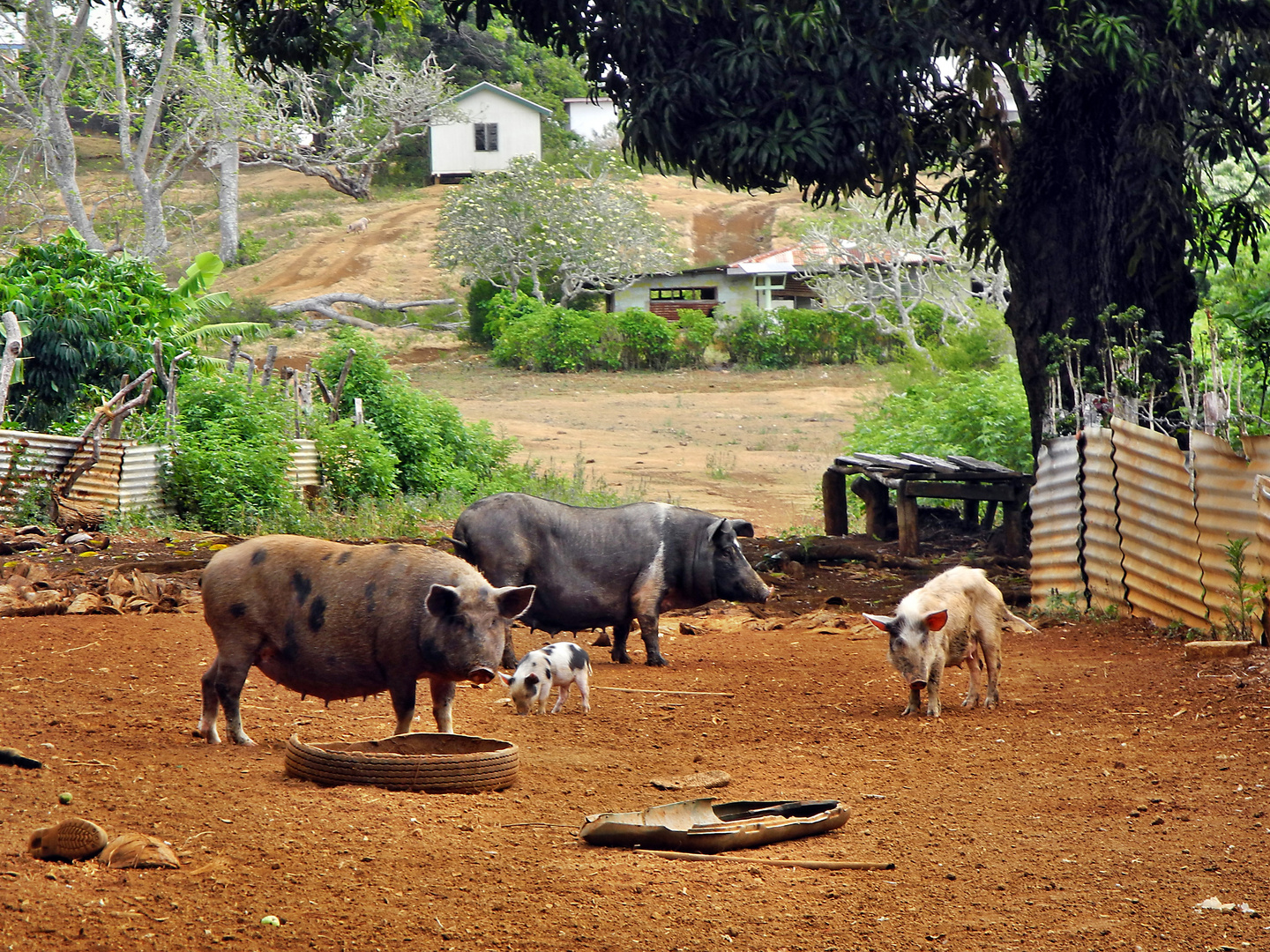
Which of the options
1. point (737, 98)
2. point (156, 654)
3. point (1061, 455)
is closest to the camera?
point (156, 654)

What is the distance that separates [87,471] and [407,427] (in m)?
6.06

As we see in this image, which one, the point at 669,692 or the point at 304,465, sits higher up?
the point at 304,465

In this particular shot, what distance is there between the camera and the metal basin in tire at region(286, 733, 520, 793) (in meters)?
5.43

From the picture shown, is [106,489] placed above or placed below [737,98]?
below

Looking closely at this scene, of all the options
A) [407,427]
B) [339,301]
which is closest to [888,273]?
[339,301]

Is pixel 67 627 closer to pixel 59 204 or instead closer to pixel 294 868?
pixel 294 868

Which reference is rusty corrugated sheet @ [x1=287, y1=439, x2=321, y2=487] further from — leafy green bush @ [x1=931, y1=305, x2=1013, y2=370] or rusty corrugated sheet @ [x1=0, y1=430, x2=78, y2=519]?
leafy green bush @ [x1=931, y1=305, x2=1013, y2=370]

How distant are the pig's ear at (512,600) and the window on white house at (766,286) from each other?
41.7 metres

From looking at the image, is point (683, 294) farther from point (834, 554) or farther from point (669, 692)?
point (669, 692)

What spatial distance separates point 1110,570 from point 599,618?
4.16 m

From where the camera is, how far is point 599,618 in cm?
960

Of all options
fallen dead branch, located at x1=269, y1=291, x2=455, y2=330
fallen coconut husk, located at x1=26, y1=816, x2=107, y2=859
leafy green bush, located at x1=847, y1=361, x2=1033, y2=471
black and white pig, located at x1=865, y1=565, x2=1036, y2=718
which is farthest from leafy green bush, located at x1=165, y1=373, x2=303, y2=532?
fallen dead branch, located at x1=269, y1=291, x2=455, y2=330

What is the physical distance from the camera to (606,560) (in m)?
9.55

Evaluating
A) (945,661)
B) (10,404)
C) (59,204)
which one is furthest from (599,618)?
(59,204)
